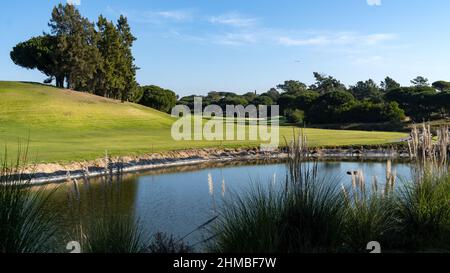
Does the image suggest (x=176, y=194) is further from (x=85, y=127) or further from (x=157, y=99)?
(x=157, y=99)

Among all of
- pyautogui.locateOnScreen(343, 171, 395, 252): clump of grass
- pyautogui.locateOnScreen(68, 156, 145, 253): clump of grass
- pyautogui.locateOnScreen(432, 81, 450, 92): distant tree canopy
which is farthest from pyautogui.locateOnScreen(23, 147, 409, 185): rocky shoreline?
pyautogui.locateOnScreen(432, 81, 450, 92): distant tree canopy

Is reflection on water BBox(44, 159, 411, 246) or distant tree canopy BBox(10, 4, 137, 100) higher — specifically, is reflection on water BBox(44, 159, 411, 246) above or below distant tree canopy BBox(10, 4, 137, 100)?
below

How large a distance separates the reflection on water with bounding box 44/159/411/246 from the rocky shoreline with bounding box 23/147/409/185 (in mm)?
1947

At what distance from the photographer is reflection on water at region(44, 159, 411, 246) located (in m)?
10.8

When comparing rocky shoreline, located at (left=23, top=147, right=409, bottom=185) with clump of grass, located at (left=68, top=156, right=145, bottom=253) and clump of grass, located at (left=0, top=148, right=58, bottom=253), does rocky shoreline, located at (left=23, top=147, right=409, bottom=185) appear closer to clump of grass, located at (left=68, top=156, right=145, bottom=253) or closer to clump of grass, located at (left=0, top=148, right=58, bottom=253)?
clump of grass, located at (left=0, top=148, right=58, bottom=253)

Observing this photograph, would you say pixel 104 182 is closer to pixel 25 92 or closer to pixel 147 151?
pixel 147 151

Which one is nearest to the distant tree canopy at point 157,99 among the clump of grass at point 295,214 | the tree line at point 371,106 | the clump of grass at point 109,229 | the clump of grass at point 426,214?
the tree line at point 371,106

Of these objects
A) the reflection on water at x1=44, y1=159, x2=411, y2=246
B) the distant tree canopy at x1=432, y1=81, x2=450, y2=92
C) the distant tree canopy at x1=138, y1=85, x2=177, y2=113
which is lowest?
the reflection on water at x1=44, y1=159, x2=411, y2=246

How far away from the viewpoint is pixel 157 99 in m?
106

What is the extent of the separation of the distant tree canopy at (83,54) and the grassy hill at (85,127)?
208 inches

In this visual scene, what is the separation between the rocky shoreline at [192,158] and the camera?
77.5ft

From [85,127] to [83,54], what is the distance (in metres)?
23.9

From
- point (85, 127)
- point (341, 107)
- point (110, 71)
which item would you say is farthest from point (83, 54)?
point (341, 107)
